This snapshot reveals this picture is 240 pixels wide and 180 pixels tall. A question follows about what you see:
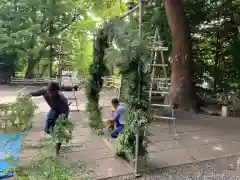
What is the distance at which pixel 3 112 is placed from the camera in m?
5.31

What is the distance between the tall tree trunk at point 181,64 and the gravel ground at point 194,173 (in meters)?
4.22

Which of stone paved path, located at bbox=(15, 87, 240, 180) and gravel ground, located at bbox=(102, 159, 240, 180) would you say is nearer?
gravel ground, located at bbox=(102, 159, 240, 180)

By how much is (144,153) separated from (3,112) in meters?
3.24

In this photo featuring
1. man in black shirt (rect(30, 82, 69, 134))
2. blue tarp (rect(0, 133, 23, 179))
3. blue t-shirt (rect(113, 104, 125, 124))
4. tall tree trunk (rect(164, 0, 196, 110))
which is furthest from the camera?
tall tree trunk (rect(164, 0, 196, 110))

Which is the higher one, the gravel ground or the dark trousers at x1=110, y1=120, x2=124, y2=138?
the dark trousers at x1=110, y1=120, x2=124, y2=138

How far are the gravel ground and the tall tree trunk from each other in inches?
166

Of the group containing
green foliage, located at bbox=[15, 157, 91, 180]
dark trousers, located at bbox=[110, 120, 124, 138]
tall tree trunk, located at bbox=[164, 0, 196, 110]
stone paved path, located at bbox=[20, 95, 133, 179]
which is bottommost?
stone paved path, located at bbox=[20, 95, 133, 179]

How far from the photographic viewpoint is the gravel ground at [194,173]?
10.9 ft

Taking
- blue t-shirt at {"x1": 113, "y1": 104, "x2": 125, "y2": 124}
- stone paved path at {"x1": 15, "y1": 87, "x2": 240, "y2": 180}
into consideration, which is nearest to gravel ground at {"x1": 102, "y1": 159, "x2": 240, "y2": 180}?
stone paved path at {"x1": 15, "y1": 87, "x2": 240, "y2": 180}

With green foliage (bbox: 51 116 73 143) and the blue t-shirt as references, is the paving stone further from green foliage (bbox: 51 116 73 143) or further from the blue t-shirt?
the blue t-shirt

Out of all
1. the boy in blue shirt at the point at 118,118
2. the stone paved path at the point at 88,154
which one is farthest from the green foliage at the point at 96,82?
the stone paved path at the point at 88,154

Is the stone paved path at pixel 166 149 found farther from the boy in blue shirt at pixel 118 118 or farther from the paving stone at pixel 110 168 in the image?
the boy in blue shirt at pixel 118 118

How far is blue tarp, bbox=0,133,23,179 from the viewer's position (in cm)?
321

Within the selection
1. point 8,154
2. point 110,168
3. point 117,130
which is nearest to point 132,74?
point 110,168
